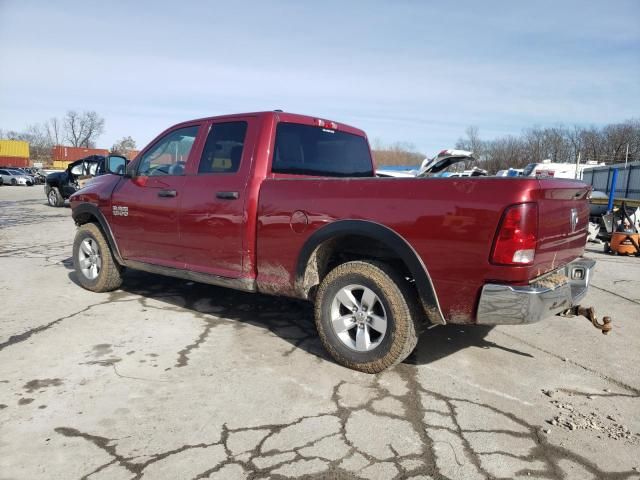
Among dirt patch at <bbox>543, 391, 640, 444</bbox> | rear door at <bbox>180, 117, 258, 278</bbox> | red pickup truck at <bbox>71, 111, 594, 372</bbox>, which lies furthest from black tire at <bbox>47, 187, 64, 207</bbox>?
dirt patch at <bbox>543, 391, 640, 444</bbox>

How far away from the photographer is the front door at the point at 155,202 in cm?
474

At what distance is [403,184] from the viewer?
328 cm

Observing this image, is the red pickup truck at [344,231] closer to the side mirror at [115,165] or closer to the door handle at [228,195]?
the door handle at [228,195]

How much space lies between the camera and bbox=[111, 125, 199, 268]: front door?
4738 mm

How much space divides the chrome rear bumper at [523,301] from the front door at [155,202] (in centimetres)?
293

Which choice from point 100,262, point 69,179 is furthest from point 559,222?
point 69,179

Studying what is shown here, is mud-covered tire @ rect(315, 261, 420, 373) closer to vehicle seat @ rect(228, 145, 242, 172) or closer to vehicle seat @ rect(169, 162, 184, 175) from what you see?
vehicle seat @ rect(228, 145, 242, 172)

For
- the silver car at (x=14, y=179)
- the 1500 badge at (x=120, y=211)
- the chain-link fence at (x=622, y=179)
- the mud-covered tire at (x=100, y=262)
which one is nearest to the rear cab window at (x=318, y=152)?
the 1500 badge at (x=120, y=211)

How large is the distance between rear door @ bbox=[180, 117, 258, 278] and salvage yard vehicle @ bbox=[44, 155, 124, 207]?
13270 mm

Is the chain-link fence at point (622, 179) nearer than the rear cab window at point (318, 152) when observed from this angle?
No

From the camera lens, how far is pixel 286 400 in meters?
3.17

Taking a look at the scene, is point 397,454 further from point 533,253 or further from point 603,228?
point 603,228

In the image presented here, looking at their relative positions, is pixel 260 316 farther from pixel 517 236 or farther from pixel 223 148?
pixel 517 236

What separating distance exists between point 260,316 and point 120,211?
6.37 feet
